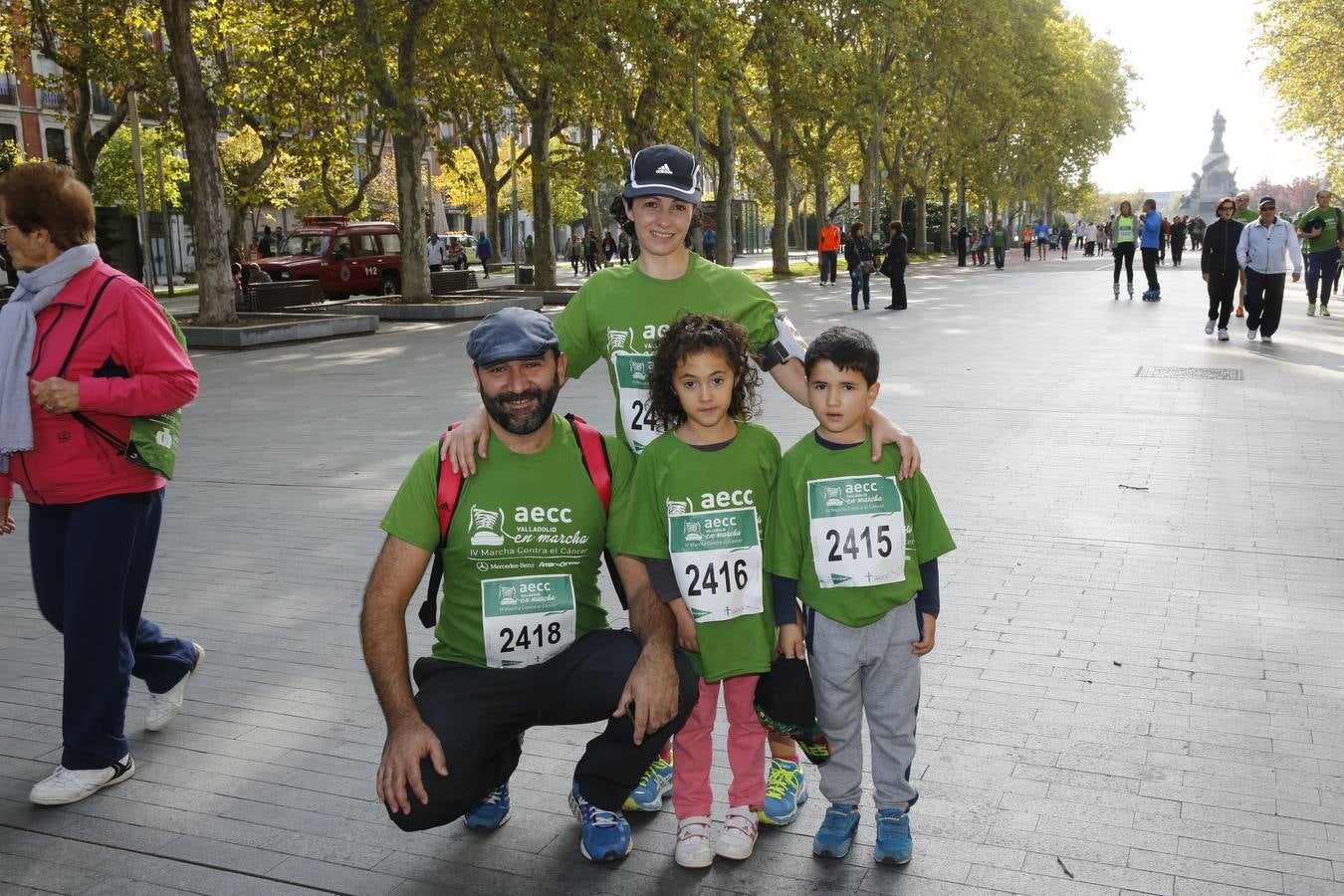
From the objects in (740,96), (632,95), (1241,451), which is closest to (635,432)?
(1241,451)

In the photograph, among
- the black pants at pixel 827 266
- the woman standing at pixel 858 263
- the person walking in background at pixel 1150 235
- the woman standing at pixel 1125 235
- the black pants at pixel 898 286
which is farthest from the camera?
the black pants at pixel 827 266

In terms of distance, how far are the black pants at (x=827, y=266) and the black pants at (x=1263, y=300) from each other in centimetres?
1862

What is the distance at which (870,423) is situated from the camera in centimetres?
329

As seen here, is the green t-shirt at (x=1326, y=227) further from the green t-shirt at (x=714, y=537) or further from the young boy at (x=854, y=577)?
the green t-shirt at (x=714, y=537)

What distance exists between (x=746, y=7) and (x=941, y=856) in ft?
93.3

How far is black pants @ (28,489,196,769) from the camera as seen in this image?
3689mm

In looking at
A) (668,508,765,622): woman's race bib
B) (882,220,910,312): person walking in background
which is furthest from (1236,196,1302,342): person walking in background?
(668,508,765,622): woman's race bib

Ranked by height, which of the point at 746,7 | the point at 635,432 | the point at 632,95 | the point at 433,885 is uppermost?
the point at 746,7

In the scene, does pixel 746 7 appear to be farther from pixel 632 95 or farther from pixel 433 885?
pixel 433 885

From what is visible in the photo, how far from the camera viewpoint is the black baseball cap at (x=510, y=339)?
321cm

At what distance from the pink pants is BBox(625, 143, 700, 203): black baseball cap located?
1.36 m

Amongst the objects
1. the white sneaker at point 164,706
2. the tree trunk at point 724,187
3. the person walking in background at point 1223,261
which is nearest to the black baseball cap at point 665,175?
the white sneaker at point 164,706

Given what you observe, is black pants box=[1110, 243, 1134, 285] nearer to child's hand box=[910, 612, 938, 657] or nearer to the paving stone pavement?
the paving stone pavement

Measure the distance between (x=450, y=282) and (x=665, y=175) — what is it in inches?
1109
